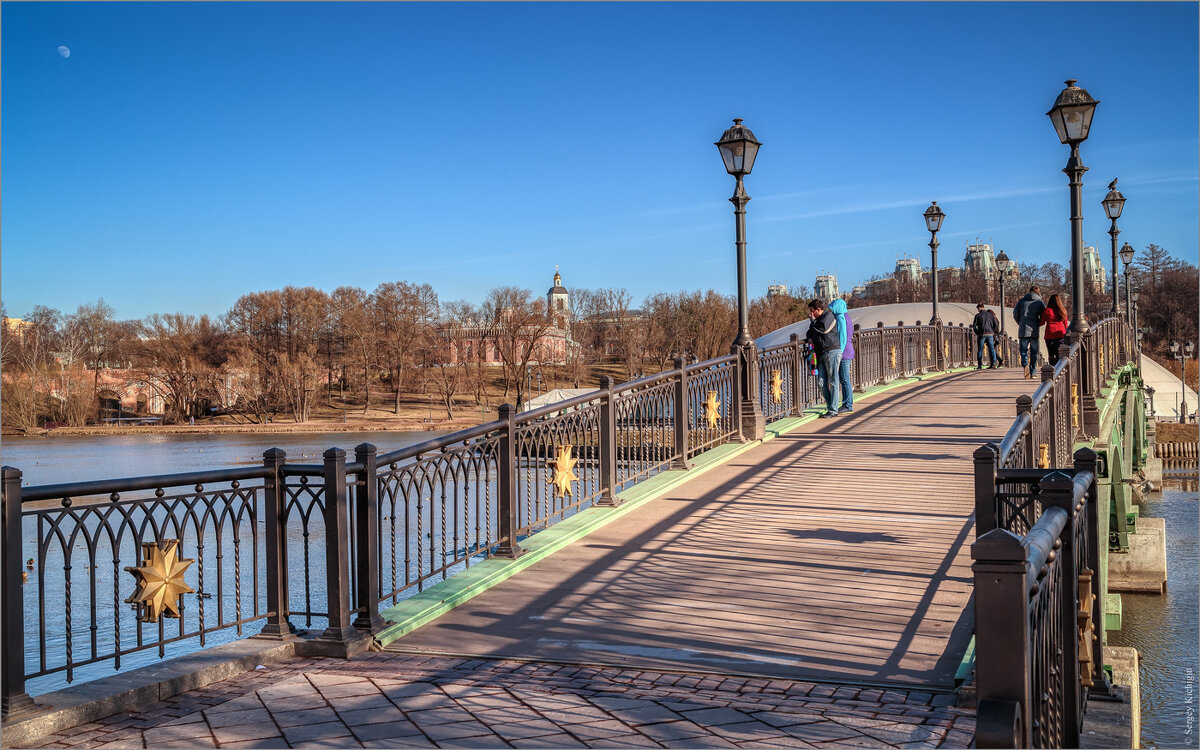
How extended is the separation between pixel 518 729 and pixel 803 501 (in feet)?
19.6

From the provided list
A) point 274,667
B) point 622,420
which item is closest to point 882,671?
point 274,667

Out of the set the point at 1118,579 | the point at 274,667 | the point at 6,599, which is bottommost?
the point at 1118,579

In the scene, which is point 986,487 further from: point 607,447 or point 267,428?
point 267,428

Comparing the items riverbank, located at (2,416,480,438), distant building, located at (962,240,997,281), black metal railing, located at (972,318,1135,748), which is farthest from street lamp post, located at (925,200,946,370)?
distant building, located at (962,240,997,281)

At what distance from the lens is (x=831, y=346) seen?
15664 millimetres

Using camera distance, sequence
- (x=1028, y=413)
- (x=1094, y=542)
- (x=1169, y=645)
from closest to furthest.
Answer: (x=1094, y=542) < (x=1028, y=413) < (x=1169, y=645)

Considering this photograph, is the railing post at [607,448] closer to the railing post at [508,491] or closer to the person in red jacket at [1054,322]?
the railing post at [508,491]

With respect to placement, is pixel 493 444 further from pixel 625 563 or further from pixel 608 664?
pixel 608 664

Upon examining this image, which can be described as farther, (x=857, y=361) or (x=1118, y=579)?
→ (x=1118, y=579)

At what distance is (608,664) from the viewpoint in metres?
5.60

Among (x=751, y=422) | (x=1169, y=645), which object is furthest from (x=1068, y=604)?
(x=1169, y=645)

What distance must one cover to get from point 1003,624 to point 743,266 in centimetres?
1169

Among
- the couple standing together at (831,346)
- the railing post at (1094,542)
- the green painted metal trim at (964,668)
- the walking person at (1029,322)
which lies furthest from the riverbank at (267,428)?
the railing post at (1094,542)

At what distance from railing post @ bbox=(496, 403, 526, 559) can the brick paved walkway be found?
2.46 m
